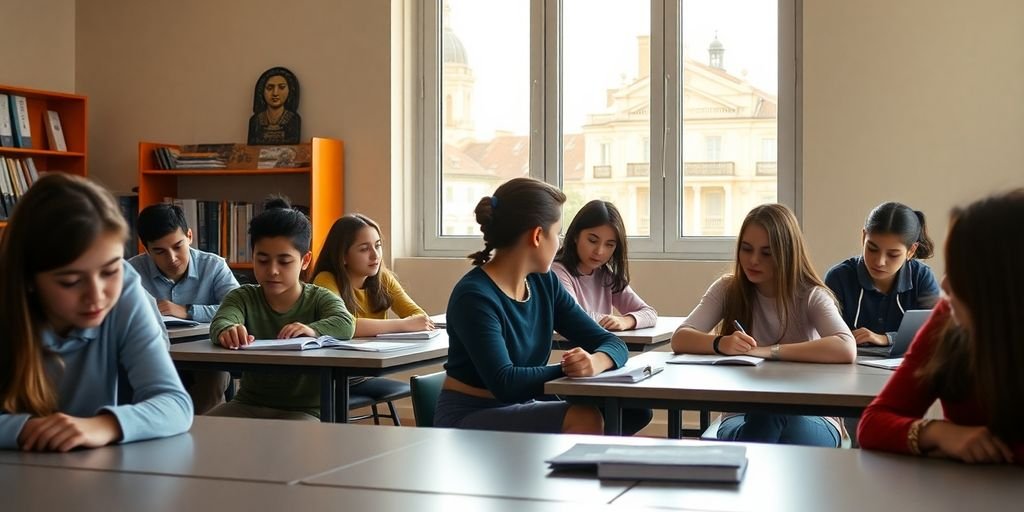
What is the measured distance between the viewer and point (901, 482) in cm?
147

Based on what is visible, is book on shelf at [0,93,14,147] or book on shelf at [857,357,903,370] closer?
book on shelf at [857,357,903,370]

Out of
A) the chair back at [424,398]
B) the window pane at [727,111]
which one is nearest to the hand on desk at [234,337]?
the chair back at [424,398]

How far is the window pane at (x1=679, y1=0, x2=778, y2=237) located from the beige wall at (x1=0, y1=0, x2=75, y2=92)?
3.65m

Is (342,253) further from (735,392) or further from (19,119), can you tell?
(19,119)

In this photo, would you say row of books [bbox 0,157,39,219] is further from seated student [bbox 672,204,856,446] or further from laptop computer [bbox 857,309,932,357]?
laptop computer [bbox 857,309,932,357]

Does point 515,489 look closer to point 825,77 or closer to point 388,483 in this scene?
point 388,483

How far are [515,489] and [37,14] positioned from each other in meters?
5.78

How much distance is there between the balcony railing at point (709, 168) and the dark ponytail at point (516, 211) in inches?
104

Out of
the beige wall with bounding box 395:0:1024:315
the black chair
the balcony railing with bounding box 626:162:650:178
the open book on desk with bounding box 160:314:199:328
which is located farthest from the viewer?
the balcony railing with bounding box 626:162:650:178

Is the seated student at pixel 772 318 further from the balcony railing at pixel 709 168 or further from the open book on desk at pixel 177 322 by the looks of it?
the balcony railing at pixel 709 168

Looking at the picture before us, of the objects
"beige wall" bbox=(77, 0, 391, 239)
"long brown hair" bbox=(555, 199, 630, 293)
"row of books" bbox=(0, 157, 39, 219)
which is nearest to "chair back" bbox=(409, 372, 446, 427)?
"long brown hair" bbox=(555, 199, 630, 293)

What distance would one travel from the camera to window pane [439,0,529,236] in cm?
577

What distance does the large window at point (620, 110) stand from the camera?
528 centimetres

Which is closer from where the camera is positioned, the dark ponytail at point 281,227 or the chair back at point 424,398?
the chair back at point 424,398
